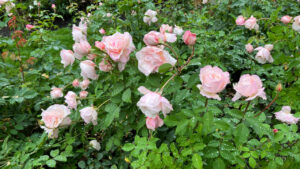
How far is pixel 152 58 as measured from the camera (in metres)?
0.74

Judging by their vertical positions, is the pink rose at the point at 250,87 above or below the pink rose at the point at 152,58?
below

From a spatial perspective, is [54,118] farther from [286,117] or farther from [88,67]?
[286,117]

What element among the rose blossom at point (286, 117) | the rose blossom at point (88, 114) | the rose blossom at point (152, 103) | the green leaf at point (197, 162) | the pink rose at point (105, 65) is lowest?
the rose blossom at point (286, 117)

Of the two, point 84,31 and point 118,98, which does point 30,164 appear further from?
point 84,31

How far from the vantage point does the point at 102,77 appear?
3.14 ft

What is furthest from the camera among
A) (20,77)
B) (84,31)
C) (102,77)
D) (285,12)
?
(285,12)

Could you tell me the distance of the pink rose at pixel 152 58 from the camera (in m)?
0.74

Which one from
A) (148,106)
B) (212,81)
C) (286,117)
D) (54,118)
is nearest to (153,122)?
(148,106)

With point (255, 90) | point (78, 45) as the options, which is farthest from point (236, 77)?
point (78, 45)

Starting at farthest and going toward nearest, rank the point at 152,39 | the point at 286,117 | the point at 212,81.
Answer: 1. the point at 286,117
2. the point at 152,39
3. the point at 212,81

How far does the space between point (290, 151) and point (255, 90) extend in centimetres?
43

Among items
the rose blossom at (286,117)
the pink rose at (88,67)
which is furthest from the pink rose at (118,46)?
the rose blossom at (286,117)

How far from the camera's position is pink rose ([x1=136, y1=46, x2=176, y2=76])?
2.43 ft

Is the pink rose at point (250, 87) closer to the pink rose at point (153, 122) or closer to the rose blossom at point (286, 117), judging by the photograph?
the pink rose at point (153, 122)
